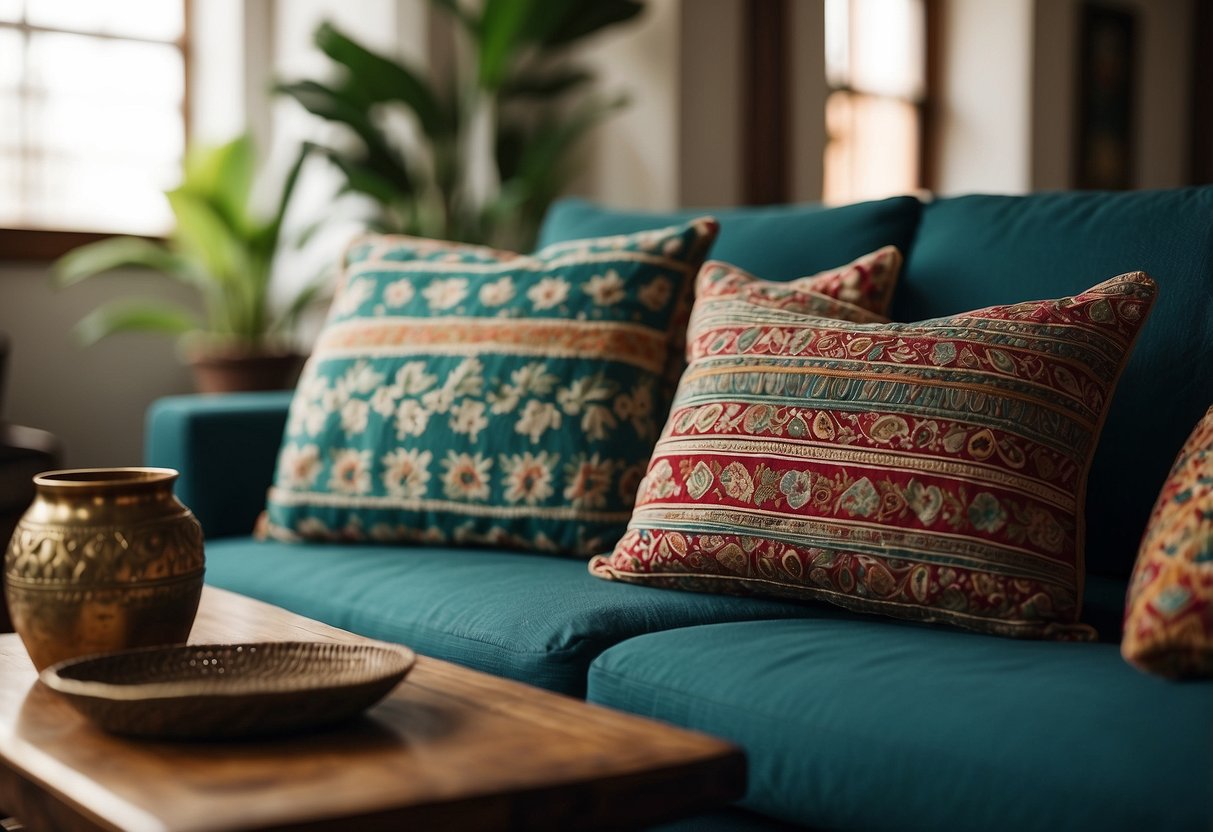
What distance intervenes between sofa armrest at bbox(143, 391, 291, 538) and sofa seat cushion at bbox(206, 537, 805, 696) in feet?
0.79

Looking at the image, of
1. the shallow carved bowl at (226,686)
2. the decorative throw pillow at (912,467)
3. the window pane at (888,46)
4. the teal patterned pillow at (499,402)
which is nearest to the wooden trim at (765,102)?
the window pane at (888,46)

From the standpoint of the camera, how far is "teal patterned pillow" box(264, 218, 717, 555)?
67.1 inches

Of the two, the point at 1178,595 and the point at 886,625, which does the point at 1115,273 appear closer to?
the point at 886,625

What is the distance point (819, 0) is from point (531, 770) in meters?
3.79

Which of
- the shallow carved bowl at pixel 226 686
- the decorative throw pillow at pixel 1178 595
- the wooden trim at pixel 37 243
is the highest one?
the wooden trim at pixel 37 243

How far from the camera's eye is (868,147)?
5.09 m

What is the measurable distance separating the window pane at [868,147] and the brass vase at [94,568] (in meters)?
4.05

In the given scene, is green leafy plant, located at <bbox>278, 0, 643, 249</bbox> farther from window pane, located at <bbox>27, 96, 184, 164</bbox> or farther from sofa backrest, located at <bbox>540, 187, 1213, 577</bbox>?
sofa backrest, located at <bbox>540, 187, 1213, 577</bbox>

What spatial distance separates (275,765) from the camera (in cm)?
83

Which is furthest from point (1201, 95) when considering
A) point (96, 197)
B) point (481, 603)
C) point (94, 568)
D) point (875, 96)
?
point (94, 568)

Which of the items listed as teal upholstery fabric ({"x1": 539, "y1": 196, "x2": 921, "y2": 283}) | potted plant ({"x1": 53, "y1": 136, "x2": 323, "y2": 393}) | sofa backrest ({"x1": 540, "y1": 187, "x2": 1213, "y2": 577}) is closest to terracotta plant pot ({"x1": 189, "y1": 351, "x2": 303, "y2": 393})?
potted plant ({"x1": 53, "y1": 136, "x2": 323, "y2": 393})

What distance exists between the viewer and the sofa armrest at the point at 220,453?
2.03 meters

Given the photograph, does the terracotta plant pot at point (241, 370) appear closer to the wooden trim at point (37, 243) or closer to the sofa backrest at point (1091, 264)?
the wooden trim at point (37, 243)

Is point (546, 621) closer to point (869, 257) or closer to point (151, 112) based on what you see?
point (869, 257)
